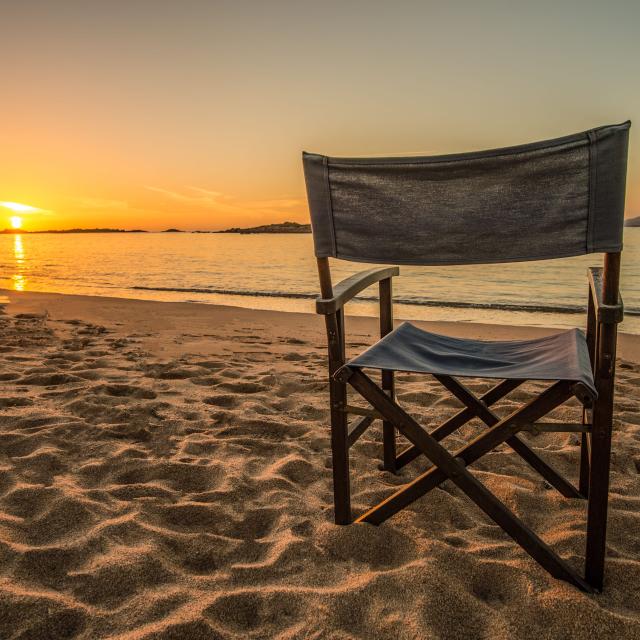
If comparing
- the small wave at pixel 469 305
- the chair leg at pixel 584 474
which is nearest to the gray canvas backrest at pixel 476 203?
the chair leg at pixel 584 474

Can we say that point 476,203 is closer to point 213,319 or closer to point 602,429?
point 602,429

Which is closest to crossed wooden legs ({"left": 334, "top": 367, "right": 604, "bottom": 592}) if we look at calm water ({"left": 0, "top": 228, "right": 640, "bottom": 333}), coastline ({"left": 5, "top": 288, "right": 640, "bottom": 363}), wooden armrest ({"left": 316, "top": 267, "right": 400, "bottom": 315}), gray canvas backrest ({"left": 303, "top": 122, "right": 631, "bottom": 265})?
wooden armrest ({"left": 316, "top": 267, "right": 400, "bottom": 315})

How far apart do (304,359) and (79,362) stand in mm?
1923

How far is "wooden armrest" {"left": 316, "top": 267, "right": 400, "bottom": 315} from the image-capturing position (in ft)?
6.13

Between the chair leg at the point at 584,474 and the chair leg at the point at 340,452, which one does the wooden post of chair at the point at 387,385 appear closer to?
the chair leg at the point at 340,452

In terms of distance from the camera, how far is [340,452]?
6.59ft

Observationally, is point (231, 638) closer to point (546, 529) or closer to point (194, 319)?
point (546, 529)

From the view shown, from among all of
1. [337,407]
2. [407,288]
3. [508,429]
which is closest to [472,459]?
[508,429]

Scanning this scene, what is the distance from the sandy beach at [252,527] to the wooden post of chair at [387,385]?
9cm

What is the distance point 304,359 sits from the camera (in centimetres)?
499

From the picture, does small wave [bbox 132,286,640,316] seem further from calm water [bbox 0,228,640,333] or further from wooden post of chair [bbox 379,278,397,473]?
wooden post of chair [bbox 379,278,397,473]

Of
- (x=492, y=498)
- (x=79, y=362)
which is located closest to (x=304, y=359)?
(x=79, y=362)

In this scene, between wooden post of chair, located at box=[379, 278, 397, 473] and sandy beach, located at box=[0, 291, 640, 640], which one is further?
wooden post of chair, located at box=[379, 278, 397, 473]

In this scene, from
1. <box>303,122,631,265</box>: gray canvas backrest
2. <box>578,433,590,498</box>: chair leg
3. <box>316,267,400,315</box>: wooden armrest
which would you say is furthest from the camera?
<box>578,433,590,498</box>: chair leg
